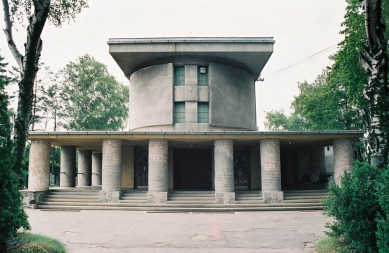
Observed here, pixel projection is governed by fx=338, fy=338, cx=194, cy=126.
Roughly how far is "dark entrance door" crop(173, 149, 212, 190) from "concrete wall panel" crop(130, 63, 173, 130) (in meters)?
2.53

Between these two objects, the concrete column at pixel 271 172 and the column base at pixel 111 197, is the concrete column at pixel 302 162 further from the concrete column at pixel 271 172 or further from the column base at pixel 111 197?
the column base at pixel 111 197

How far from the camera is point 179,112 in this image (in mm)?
20922

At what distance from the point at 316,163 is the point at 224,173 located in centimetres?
746

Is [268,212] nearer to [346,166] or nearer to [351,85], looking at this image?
[346,166]

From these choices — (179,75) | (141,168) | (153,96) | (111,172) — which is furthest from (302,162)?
(111,172)

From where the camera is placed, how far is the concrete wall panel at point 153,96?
68.2ft

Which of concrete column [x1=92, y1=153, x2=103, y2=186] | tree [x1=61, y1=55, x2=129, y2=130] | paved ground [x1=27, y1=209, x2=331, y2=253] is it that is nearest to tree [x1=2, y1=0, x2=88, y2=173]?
paved ground [x1=27, y1=209, x2=331, y2=253]

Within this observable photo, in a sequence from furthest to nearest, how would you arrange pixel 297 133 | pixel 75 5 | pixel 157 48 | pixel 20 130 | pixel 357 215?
pixel 157 48 < pixel 297 133 < pixel 75 5 < pixel 20 130 < pixel 357 215

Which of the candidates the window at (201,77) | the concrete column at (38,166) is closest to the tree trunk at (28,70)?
the concrete column at (38,166)

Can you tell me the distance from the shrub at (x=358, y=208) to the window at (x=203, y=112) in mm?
13987

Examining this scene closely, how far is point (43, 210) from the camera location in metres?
16.4

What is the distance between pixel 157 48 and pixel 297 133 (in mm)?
9580

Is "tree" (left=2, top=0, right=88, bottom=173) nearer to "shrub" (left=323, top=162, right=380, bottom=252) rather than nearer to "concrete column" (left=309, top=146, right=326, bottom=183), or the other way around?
"shrub" (left=323, top=162, right=380, bottom=252)

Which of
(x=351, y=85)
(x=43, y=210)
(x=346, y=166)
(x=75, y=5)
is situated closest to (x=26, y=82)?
(x=75, y=5)
